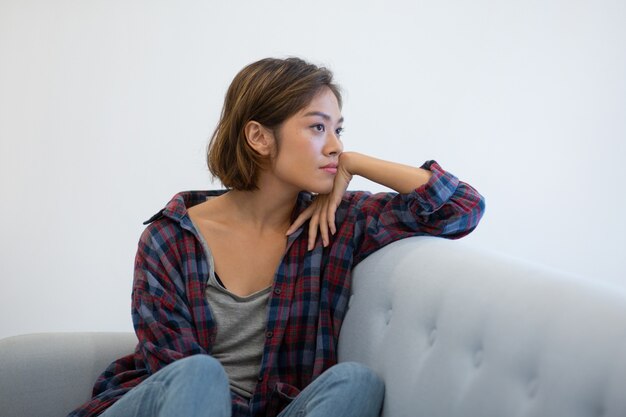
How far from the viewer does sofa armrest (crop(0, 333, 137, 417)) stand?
1.64 meters

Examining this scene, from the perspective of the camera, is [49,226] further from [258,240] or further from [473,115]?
[473,115]

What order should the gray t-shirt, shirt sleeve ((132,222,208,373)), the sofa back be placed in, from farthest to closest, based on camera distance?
the gray t-shirt < shirt sleeve ((132,222,208,373)) < the sofa back

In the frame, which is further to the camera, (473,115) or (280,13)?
(473,115)

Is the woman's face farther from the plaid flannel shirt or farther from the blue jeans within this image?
the blue jeans

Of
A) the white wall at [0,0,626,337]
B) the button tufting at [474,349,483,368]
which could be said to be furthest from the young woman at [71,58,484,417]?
the white wall at [0,0,626,337]

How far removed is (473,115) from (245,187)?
5.11 ft

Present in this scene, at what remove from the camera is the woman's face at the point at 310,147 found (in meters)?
1.70

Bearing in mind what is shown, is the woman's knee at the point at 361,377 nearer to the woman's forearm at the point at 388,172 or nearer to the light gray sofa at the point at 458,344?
the light gray sofa at the point at 458,344

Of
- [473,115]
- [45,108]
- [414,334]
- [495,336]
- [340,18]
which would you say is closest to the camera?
[495,336]

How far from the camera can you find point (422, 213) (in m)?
1.63

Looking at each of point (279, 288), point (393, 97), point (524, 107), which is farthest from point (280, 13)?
point (279, 288)

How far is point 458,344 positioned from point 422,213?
0.36 meters

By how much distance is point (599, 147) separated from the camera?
3.16 m

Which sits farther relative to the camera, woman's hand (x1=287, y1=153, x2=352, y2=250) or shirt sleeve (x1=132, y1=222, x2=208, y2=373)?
woman's hand (x1=287, y1=153, x2=352, y2=250)
